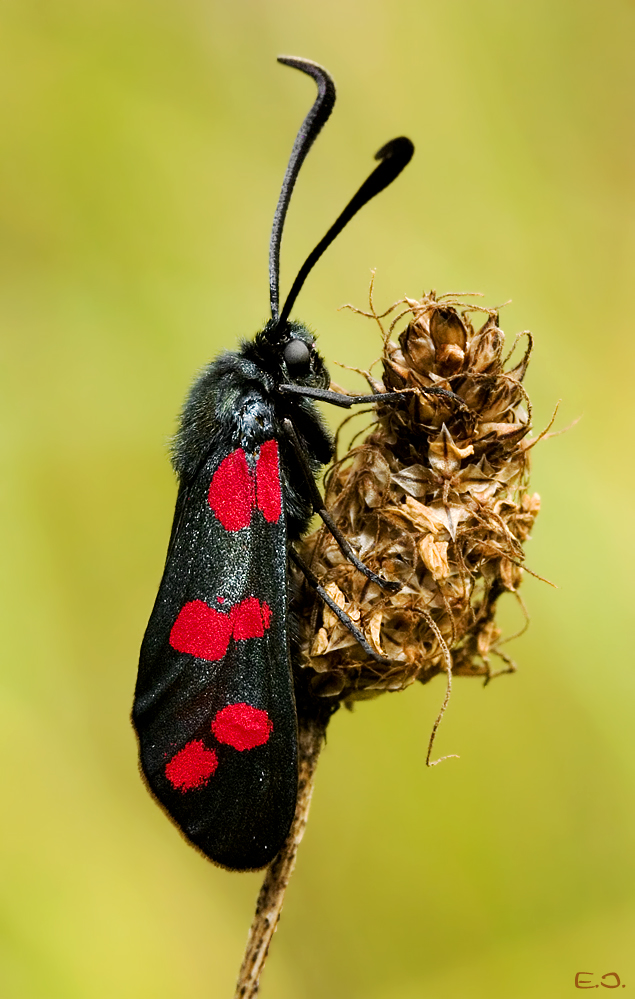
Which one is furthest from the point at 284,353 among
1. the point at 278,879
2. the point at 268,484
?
the point at 278,879

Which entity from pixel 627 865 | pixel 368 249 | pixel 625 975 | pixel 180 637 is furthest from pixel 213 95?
pixel 625 975

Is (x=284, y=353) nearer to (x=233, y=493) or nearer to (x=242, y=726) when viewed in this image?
(x=233, y=493)

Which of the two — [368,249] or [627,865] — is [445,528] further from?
[368,249]

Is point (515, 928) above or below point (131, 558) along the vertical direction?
below

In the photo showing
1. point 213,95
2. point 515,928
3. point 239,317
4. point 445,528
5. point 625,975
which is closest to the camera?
point 445,528

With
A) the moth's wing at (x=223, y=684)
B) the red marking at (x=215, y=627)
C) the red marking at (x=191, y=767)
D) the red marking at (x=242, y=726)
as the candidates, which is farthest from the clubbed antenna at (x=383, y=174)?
A: the red marking at (x=191, y=767)
